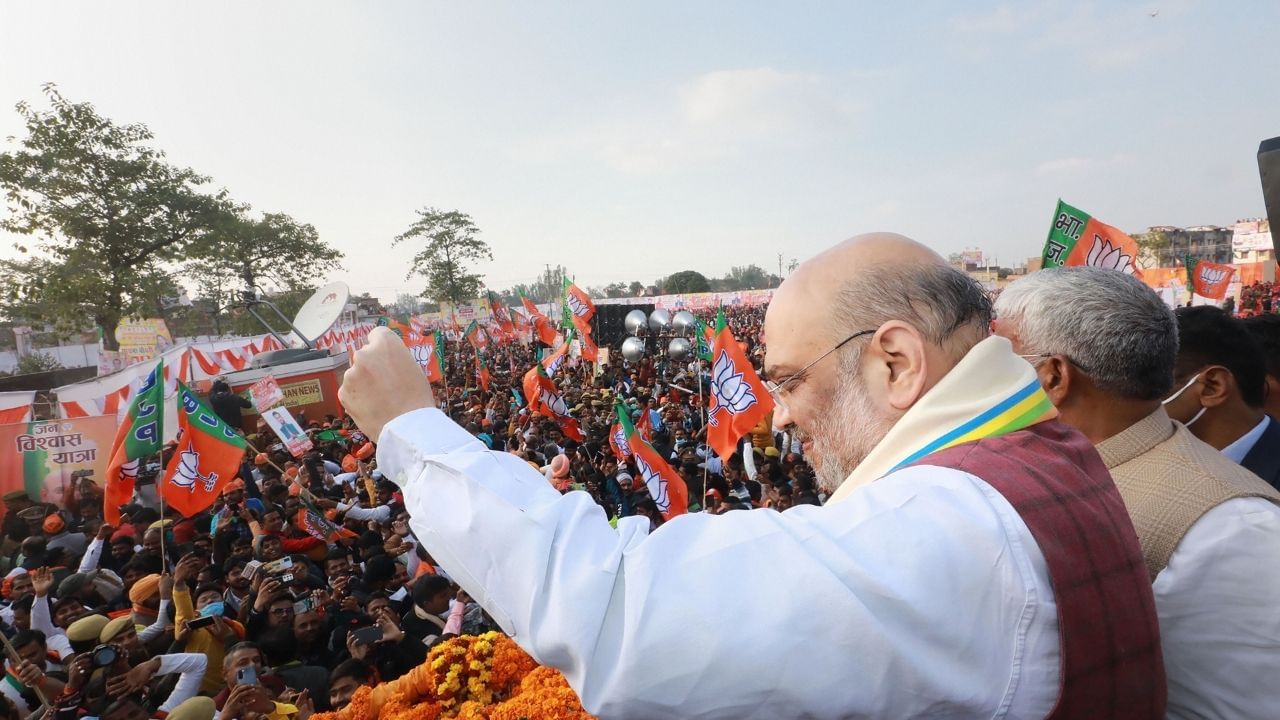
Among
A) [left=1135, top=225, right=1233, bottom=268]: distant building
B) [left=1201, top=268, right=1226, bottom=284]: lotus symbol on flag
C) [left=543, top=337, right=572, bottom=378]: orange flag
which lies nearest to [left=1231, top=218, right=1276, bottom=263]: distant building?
[left=1135, top=225, right=1233, bottom=268]: distant building

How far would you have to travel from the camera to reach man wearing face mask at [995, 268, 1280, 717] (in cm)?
113

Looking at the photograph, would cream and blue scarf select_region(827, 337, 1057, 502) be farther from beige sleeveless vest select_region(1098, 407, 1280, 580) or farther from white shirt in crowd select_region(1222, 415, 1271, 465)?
white shirt in crowd select_region(1222, 415, 1271, 465)

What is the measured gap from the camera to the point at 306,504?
21.1ft

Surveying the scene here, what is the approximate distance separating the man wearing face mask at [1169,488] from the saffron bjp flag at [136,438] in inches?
274

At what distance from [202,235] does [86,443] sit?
17.1 meters

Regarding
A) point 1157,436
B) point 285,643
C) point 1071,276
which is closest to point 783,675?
point 1157,436

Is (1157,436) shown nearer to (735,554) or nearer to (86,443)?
(735,554)

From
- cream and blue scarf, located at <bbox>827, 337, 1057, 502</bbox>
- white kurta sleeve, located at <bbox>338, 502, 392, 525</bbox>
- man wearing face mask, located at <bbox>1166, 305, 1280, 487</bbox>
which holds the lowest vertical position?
white kurta sleeve, located at <bbox>338, 502, 392, 525</bbox>

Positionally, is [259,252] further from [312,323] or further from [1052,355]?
[1052,355]

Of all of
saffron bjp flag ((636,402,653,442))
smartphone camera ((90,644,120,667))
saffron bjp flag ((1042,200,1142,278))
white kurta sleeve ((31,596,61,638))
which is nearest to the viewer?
smartphone camera ((90,644,120,667))

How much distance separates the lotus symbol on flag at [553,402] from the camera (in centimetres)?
948

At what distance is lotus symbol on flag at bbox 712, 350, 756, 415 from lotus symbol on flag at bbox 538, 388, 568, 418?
3.30 meters

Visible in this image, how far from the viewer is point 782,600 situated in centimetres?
65

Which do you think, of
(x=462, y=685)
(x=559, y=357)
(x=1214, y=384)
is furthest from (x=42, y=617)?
(x=559, y=357)
